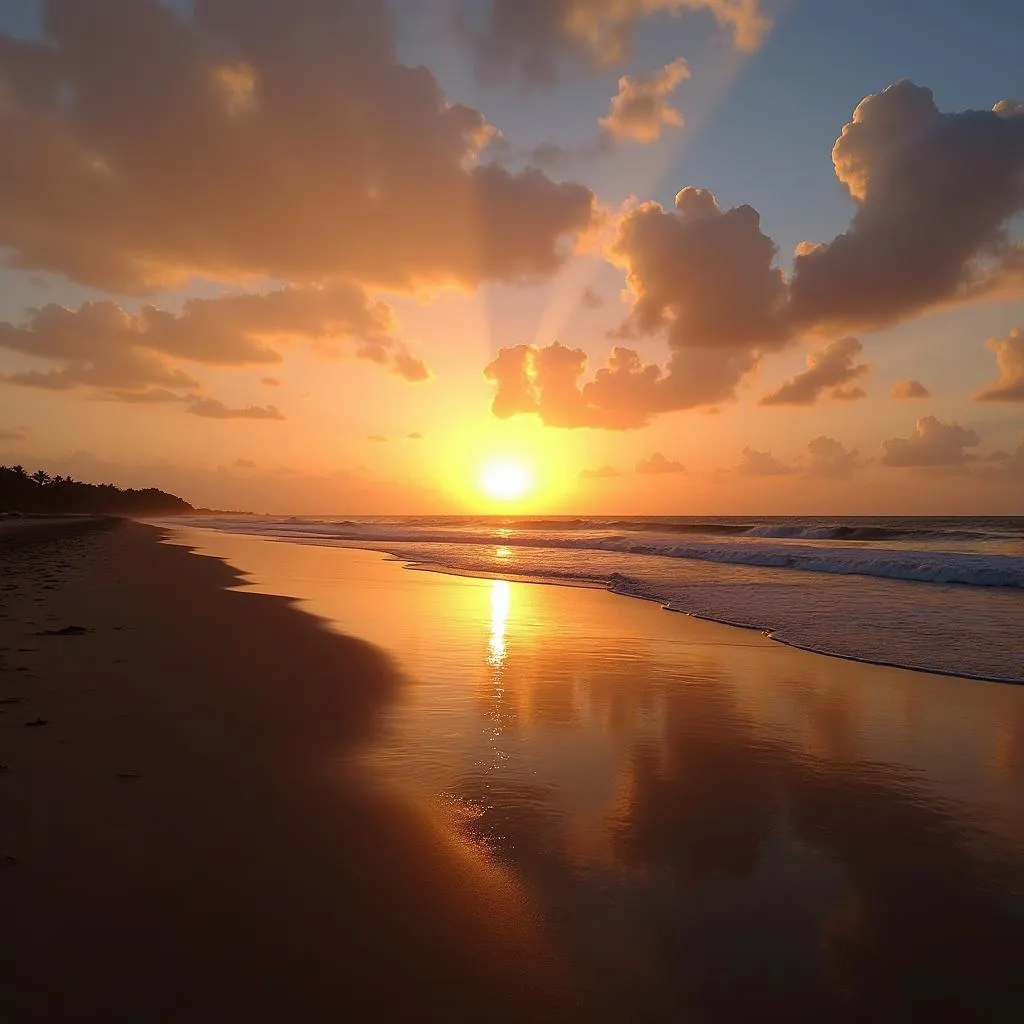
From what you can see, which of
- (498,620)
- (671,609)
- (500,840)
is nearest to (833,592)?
(671,609)

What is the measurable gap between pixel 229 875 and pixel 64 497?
5867 inches

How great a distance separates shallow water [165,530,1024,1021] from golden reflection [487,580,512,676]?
0.57 ft

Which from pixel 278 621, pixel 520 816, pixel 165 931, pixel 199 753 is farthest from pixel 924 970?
pixel 278 621

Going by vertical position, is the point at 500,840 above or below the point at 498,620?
below

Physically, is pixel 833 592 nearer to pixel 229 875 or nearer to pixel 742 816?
pixel 742 816

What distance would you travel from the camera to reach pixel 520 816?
4.87m

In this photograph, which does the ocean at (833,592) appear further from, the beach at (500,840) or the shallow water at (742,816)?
the beach at (500,840)

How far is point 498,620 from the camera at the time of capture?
1407cm

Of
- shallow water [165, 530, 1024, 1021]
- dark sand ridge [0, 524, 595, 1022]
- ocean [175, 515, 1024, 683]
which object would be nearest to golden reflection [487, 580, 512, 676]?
shallow water [165, 530, 1024, 1021]

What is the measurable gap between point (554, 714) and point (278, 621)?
756 centimetres

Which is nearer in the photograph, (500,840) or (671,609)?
(500,840)

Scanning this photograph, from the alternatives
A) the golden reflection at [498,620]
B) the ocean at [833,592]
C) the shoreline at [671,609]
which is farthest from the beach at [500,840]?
the ocean at [833,592]

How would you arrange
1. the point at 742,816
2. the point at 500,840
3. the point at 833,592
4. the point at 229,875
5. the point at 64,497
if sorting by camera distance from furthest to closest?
the point at 64,497
the point at 833,592
the point at 742,816
the point at 500,840
the point at 229,875

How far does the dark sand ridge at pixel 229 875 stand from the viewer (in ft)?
9.64
